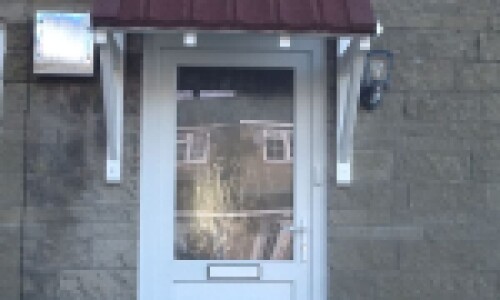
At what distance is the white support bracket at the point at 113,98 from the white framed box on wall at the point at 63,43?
0.18 meters

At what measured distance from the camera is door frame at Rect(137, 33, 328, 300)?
4797mm

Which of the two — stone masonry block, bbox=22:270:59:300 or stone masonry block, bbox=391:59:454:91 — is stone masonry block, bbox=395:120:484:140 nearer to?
stone masonry block, bbox=391:59:454:91

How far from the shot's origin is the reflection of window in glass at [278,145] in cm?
491

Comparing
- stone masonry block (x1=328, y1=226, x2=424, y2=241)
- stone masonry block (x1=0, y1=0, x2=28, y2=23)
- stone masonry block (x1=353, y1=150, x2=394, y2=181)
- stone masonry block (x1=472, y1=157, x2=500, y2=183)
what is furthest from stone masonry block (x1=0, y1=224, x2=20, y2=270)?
stone masonry block (x1=472, y1=157, x2=500, y2=183)

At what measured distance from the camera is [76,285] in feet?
15.5

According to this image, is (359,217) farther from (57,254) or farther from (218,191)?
(57,254)

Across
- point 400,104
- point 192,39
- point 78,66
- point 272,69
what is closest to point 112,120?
point 78,66

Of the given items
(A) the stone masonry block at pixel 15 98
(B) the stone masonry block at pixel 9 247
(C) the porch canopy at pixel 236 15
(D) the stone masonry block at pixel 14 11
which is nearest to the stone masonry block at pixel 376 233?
(C) the porch canopy at pixel 236 15

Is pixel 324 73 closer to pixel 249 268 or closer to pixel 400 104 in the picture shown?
pixel 400 104

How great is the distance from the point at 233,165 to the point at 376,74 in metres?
1.02

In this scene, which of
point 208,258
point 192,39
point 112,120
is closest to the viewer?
point 192,39

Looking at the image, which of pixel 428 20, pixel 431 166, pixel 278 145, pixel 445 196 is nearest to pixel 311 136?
pixel 278 145

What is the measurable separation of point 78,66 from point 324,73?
1.47 metres

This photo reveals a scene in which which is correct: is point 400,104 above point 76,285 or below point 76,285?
above
